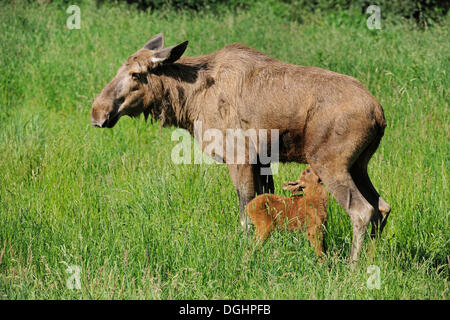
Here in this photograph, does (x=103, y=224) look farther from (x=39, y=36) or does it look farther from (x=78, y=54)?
(x=39, y=36)

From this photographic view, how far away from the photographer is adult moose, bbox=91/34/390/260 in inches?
203

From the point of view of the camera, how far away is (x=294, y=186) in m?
5.56

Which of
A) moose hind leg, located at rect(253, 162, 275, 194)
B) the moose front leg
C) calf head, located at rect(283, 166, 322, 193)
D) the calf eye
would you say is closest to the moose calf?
calf head, located at rect(283, 166, 322, 193)

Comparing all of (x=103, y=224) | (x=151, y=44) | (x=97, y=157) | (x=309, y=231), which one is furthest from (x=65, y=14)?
(x=309, y=231)

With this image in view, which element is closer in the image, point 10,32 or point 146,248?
point 146,248

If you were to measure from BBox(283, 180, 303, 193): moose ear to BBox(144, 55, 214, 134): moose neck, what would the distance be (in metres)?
1.19

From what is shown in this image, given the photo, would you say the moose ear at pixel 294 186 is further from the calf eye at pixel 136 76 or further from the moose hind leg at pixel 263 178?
the calf eye at pixel 136 76

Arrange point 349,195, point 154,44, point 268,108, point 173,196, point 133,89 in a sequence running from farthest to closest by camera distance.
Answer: point 154,44 < point 173,196 < point 133,89 < point 268,108 < point 349,195

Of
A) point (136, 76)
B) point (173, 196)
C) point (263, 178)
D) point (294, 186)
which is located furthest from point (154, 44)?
point (294, 186)

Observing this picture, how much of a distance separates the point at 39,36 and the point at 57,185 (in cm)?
563

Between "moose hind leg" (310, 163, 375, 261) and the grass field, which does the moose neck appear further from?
"moose hind leg" (310, 163, 375, 261)

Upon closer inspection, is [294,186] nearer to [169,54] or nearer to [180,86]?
[180,86]

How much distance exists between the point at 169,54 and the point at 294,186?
179 cm

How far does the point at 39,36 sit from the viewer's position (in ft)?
37.2
